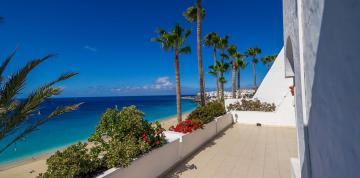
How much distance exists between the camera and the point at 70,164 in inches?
154

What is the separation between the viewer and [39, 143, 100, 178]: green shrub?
3764 millimetres

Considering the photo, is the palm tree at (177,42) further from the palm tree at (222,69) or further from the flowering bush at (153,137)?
the palm tree at (222,69)

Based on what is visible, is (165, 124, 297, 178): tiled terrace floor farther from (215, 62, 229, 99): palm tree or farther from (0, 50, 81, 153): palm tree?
(215, 62, 229, 99): palm tree

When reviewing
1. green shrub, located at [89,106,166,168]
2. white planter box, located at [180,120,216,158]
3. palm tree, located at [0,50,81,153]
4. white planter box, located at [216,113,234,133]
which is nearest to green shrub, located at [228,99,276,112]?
white planter box, located at [216,113,234,133]

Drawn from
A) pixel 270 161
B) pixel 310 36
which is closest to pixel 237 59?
pixel 270 161

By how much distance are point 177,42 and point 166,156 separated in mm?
9541

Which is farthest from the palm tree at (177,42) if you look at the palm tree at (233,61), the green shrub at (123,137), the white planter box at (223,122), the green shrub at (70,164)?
the palm tree at (233,61)

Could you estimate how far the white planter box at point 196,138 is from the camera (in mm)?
7082

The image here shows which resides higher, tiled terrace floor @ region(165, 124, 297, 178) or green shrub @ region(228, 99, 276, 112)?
green shrub @ region(228, 99, 276, 112)

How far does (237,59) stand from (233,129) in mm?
16480

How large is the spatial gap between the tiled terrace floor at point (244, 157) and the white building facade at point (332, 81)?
11.3 feet

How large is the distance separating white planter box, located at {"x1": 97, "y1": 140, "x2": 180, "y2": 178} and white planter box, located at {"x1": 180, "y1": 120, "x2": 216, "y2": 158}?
0.43 metres

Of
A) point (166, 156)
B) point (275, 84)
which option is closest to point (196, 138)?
point (166, 156)

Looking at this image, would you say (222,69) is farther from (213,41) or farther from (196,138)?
(196,138)
